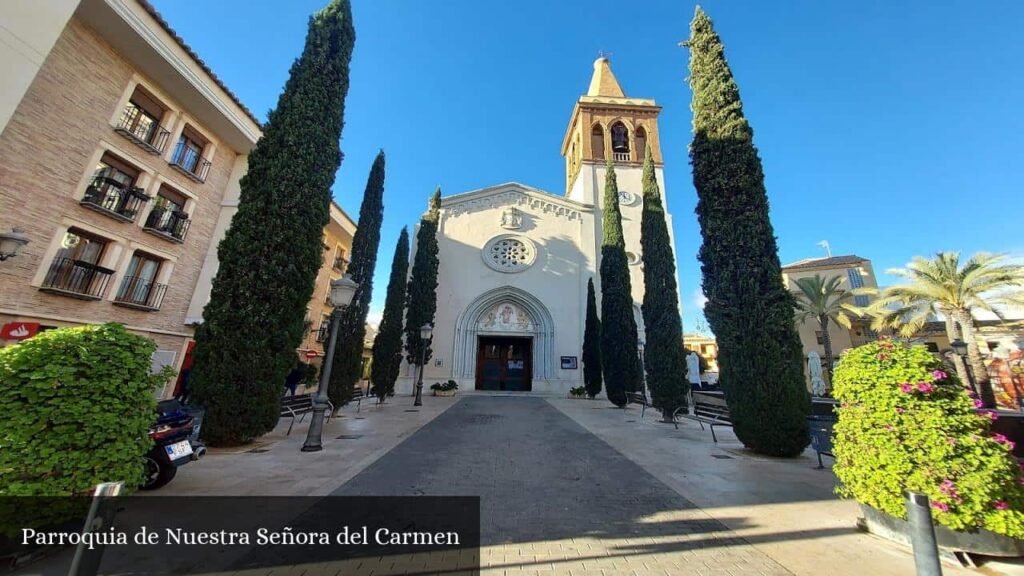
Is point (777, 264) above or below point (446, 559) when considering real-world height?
above

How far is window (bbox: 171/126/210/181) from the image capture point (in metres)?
12.0

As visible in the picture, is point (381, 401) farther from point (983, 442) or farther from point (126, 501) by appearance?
point (983, 442)

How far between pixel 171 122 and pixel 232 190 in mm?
2788

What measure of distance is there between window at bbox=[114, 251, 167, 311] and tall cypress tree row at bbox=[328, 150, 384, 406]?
241 inches

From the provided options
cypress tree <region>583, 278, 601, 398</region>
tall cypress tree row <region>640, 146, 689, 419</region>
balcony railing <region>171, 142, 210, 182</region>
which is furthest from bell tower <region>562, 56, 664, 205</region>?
balcony railing <region>171, 142, 210, 182</region>

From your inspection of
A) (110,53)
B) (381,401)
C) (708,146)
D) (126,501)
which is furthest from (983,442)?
(110,53)

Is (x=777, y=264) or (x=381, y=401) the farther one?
(x=381, y=401)

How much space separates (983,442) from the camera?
2596mm

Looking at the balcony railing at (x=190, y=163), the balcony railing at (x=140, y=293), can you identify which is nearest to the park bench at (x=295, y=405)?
the balcony railing at (x=140, y=293)

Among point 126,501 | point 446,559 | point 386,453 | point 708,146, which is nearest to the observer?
point 446,559

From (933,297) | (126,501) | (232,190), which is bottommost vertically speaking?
(126,501)

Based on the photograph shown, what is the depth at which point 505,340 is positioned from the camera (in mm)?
21547

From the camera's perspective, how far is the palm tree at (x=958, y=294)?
14.0m

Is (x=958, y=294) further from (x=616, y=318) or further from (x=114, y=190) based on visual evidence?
(x=114, y=190)
